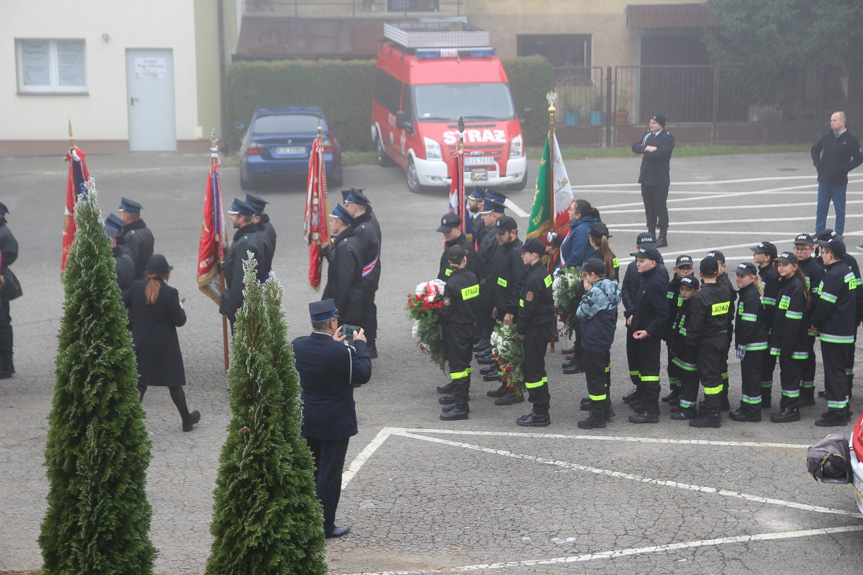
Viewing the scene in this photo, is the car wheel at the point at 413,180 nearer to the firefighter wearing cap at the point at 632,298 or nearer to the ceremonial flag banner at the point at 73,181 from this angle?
the ceremonial flag banner at the point at 73,181

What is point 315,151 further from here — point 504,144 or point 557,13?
point 557,13

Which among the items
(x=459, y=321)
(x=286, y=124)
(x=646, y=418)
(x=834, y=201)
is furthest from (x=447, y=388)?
(x=286, y=124)

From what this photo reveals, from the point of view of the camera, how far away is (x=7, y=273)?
1152cm

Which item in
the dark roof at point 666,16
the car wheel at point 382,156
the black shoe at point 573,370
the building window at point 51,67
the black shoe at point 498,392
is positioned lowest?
the black shoe at point 498,392

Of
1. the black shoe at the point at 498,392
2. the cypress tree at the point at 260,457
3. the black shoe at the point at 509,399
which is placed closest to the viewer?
the cypress tree at the point at 260,457

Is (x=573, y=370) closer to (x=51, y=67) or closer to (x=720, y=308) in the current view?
(x=720, y=308)

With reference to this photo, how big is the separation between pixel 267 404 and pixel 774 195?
17627mm

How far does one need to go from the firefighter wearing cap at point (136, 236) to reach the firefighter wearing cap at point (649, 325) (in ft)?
17.8

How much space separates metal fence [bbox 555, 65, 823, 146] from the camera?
28359 mm

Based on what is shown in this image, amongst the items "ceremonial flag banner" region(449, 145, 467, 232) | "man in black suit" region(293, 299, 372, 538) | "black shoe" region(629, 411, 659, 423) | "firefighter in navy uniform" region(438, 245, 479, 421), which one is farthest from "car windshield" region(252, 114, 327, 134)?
"man in black suit" region(293, 299, 372, 538)

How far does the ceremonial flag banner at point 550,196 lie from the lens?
41.9 ft

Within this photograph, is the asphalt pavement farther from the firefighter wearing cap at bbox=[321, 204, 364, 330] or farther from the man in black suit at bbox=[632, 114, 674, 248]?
the man in black suit at bbox=[632, 114, 674, 248]

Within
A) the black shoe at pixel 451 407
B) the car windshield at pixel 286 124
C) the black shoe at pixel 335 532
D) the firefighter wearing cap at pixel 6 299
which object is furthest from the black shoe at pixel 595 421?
the car windshield at pixel 286 124

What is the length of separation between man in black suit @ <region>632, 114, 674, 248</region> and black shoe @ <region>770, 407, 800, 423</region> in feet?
23.3
